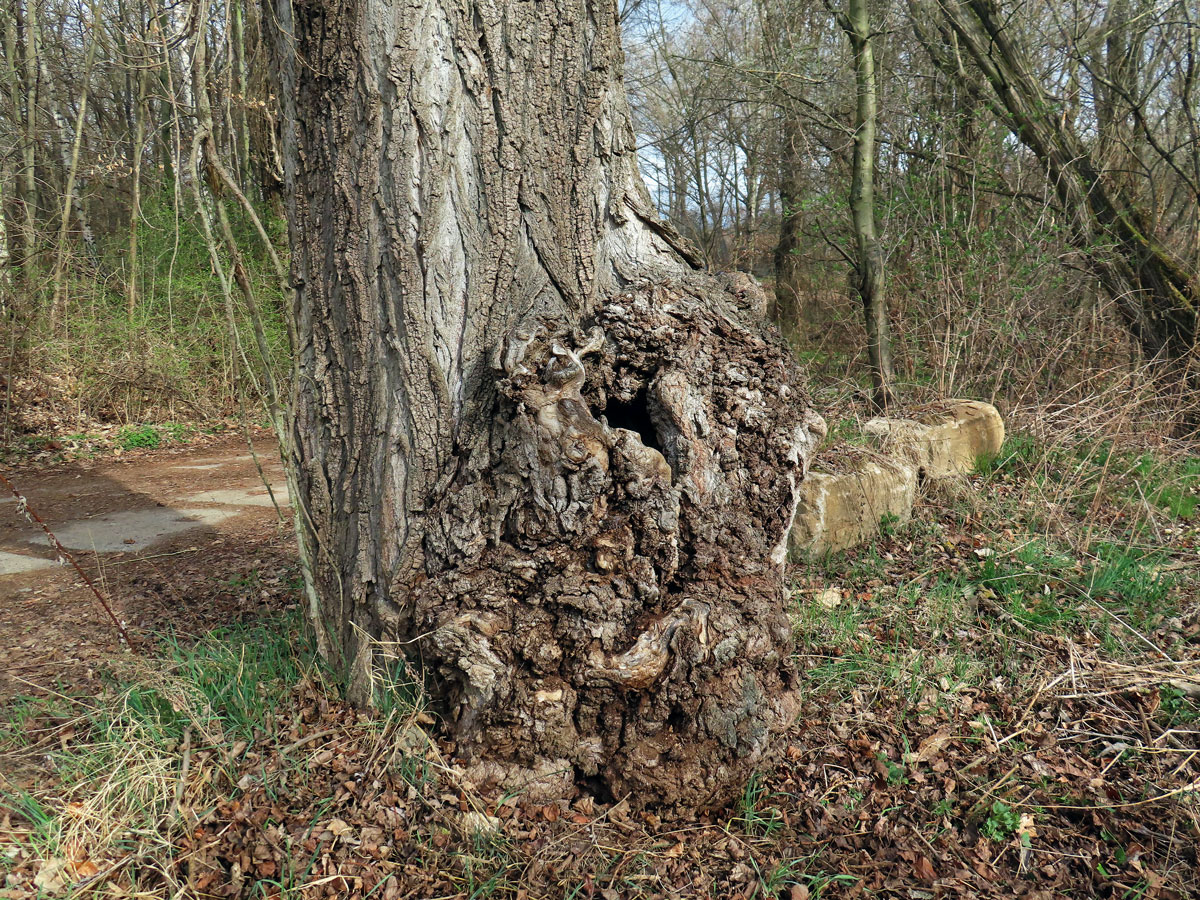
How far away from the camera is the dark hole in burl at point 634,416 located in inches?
102

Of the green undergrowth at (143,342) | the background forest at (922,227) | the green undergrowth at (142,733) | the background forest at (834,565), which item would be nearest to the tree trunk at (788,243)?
the background forest at (922,227)

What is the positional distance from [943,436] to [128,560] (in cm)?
503

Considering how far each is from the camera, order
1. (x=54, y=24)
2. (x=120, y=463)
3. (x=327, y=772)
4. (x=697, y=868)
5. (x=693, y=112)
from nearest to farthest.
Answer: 1. (x=697, y=868)
2. (x=327, y=772)
3. (x=120, y=463)
4. (x=54, y=24)
5. (x=693, y=112)

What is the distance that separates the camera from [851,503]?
4.21m

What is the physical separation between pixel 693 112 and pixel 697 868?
11.4 meters

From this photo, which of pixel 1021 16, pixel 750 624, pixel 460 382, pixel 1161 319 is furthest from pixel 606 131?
pixel 1021 16

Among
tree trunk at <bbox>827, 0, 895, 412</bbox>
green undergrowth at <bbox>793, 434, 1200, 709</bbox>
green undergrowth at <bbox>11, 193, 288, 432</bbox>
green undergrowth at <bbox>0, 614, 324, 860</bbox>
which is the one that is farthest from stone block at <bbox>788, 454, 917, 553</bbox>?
green undergrowth at <bbox>11, 193, 288, 432</bbox>

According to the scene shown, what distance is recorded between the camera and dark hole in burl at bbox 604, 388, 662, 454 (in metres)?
2.59

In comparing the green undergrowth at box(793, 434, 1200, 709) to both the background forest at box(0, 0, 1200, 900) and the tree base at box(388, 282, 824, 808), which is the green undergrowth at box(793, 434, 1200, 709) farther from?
the tree base at box(388, 282, 824, 808)

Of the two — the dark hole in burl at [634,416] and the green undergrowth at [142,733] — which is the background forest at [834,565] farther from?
the dark hole in burl at [634,416]

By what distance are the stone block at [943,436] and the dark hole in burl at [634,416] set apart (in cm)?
262

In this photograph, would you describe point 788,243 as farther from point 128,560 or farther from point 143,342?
point 128,560

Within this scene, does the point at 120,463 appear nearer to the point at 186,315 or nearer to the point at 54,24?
the point at 186,315

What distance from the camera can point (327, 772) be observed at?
2301mm
